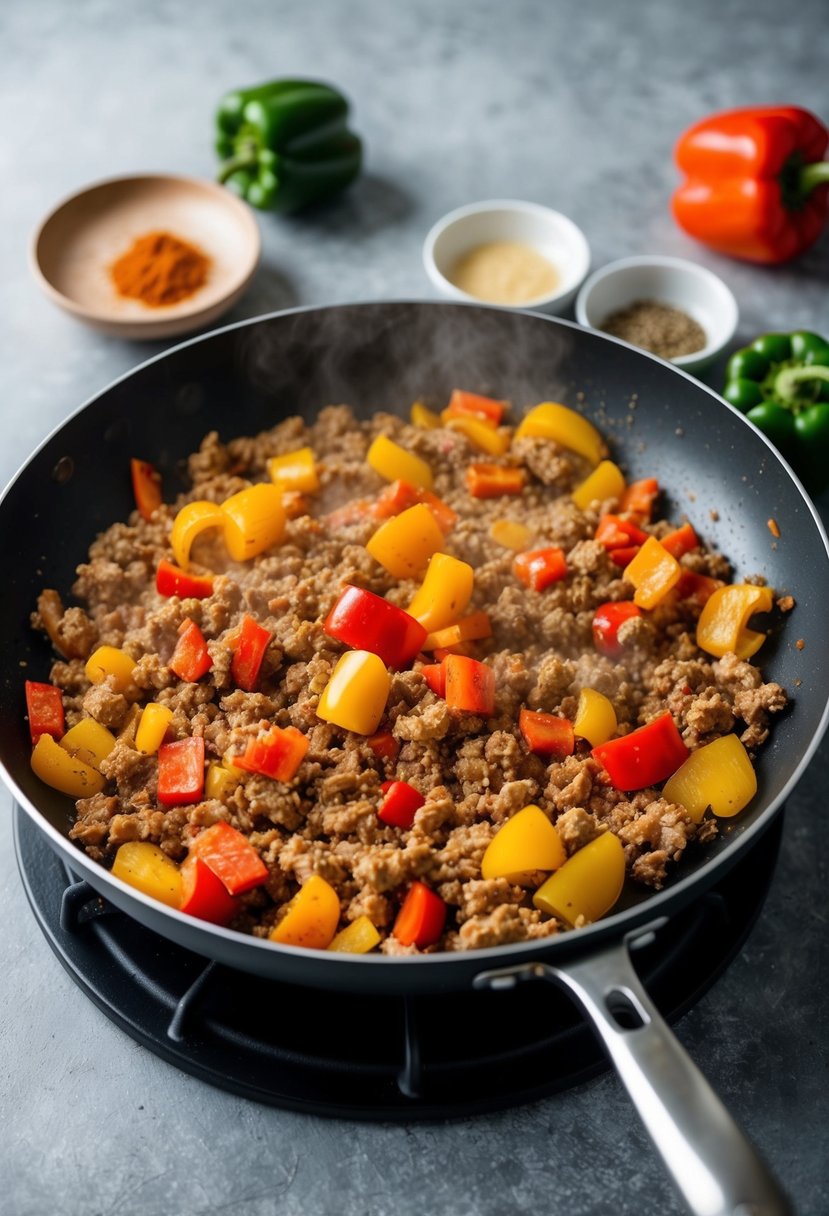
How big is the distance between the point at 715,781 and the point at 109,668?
1481mm

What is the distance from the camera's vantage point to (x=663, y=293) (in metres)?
3.83

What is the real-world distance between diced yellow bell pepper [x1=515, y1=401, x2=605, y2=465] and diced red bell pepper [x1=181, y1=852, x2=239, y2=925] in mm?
1630

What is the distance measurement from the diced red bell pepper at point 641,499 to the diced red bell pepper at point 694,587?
0.25m

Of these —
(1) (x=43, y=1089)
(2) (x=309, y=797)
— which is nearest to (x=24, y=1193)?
(1) (x=43, y=1089)

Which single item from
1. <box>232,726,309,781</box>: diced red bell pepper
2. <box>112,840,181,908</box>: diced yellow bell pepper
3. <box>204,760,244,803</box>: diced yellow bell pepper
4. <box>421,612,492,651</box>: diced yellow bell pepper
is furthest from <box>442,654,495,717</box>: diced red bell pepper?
<box>112,840,181,908</box>: diced yellow bell pepper

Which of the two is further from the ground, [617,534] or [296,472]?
[296,472]

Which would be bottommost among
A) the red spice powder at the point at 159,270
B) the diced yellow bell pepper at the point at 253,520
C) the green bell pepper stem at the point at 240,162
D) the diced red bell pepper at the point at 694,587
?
the diced red bell pepper at the point at 694,587

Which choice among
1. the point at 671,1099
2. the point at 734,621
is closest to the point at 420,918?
the point at 671,1099

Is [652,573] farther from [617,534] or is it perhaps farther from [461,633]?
[461,633]

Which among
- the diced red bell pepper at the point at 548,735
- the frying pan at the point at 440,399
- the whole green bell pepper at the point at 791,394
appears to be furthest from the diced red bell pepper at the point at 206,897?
the whole green bell pepper at the point at 791,394

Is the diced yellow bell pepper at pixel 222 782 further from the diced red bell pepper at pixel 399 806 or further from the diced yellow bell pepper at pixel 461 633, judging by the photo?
the diced yellow bell pepper at pixel 461 633

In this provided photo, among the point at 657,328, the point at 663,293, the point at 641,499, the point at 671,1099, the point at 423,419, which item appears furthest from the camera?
the point at 663,293

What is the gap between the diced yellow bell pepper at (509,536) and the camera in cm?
300

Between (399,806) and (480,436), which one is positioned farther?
(480,436)
